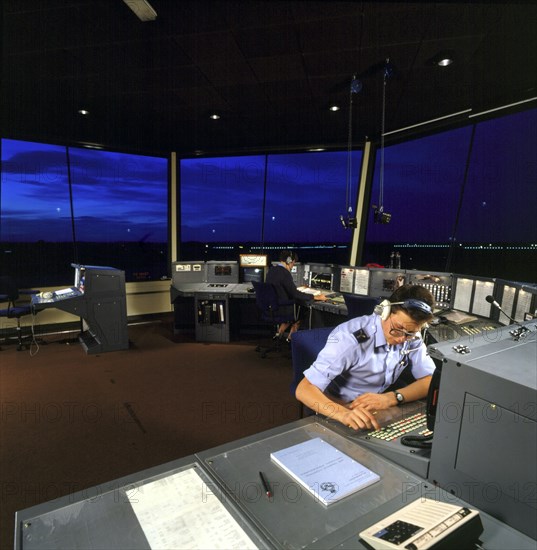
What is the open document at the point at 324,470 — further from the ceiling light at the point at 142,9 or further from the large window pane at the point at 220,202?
the large window pane at the point at 220,202

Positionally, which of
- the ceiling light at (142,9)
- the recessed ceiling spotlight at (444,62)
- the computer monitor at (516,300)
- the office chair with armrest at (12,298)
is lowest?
the office chair with armrest at (12,298)

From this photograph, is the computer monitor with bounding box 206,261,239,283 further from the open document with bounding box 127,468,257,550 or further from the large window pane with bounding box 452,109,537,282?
the open document with bounding box 127,468,257,550

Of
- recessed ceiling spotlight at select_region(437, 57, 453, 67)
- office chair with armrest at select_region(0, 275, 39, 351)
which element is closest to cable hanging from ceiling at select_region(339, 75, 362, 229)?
recessed ceiling spotlight at select_region(437, 57, 453, 67)

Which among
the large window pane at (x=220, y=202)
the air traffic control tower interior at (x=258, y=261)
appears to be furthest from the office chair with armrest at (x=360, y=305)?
the large window pane at (x=220, y=202)

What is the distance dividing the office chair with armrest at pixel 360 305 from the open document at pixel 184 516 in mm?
2601

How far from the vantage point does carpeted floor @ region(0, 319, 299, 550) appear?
214 cm

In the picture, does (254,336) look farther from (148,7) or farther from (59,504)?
(59,504)

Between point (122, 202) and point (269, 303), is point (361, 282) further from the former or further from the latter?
point (122, 202)

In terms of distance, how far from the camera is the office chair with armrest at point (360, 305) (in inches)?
126

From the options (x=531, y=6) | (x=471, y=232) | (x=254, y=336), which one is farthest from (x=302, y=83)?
(x=254, y=336)

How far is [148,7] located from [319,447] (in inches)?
114

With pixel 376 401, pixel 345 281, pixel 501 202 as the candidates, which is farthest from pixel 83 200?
pixel 501 202

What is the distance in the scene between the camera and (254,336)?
528cm

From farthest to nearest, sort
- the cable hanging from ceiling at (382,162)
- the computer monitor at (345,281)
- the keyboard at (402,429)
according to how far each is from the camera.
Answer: the computer monitor at (345,281)
the cable hanging from ceiling at (382,162)
the keyboard at (402,429)
